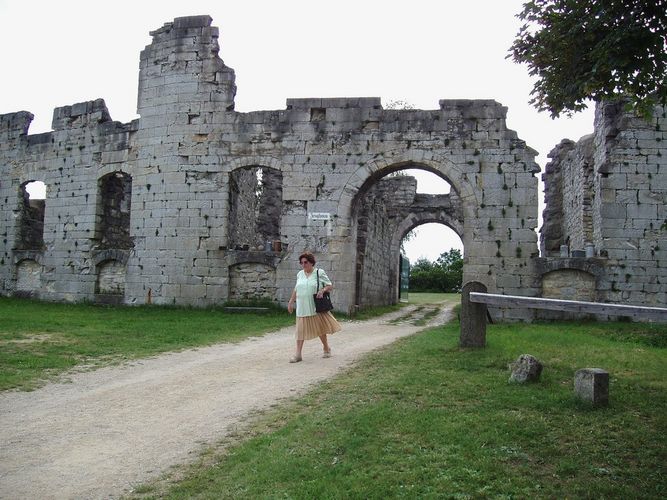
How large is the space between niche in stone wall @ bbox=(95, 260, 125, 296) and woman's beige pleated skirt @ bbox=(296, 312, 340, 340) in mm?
10856

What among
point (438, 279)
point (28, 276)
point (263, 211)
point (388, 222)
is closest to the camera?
point (28, 276)

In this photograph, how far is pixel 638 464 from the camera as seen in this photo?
4.21 metres

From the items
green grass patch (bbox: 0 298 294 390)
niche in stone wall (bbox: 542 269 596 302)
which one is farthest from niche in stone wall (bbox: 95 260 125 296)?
niche in stone wall (bbox: 542 269 596 302)

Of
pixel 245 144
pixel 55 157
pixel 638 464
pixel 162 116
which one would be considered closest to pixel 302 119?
pixel 245 144

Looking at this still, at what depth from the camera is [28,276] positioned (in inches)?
767

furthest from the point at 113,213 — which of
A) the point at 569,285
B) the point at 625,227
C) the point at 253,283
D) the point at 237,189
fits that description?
the point at 625,227

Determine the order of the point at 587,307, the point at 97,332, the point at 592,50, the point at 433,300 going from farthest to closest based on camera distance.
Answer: the point at 433,300, the point at 97,332, the point at 587,307, the point at 592,50

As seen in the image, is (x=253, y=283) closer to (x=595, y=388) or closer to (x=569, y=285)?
(x=569, y=285)

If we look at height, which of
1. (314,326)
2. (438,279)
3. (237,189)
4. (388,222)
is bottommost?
(314,326)

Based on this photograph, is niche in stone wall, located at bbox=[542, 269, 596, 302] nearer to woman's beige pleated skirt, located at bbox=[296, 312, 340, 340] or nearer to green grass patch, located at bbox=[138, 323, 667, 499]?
green grass patch, located at bbox=[138, 323, 667, 499]

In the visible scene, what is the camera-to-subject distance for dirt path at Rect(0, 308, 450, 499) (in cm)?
416

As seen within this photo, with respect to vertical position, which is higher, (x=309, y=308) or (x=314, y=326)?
(x=309, y=308)

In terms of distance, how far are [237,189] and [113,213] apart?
4.67 meters

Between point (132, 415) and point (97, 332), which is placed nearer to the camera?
point (132, 415)
